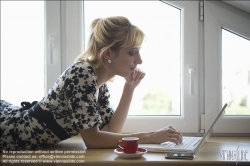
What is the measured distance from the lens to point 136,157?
1.24 m

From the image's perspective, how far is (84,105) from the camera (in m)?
1.30

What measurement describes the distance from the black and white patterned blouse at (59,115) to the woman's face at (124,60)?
0.47ft

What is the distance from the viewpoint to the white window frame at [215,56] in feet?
5.90

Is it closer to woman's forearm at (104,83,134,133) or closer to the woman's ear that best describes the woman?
the woman's ear

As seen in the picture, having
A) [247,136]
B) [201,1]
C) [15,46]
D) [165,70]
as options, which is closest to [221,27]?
[201,1]

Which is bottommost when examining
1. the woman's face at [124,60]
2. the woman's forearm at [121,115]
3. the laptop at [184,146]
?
the laptop at [184,146]

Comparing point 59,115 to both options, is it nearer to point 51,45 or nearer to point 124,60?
point 124,60

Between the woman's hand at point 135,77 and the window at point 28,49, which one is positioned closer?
the woman's hand at point 135,77

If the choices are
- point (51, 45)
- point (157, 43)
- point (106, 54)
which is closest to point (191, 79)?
point (157, 43)

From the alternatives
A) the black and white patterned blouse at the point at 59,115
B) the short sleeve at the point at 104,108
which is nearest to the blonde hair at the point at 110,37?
the black and white patterned blouse at the point at 59,115

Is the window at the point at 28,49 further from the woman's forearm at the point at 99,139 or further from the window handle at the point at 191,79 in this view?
the window handle at the point at 191,79

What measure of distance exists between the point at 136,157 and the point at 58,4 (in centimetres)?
106

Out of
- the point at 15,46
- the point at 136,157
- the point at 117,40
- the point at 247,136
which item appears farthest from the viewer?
the point at 15,46

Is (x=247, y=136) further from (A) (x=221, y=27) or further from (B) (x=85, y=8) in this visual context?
(B) (x=85, y=8)
